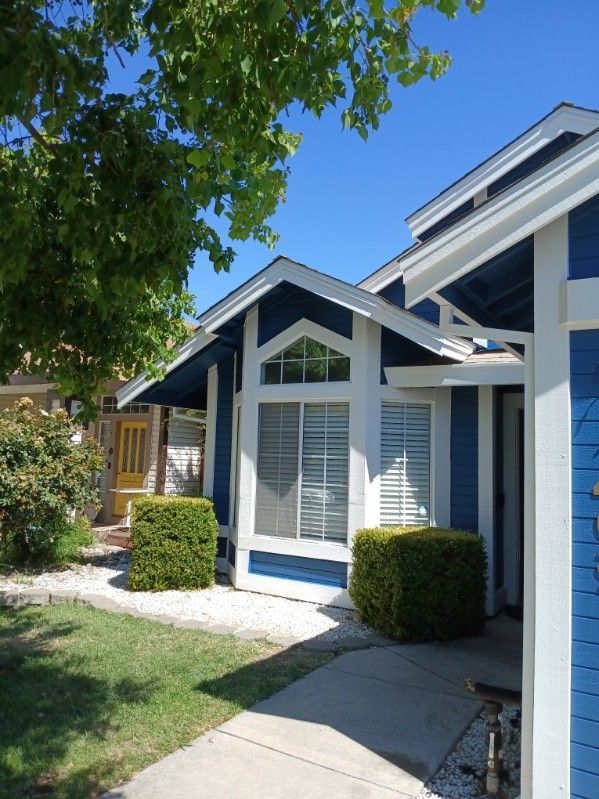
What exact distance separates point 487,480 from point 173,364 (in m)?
4.89

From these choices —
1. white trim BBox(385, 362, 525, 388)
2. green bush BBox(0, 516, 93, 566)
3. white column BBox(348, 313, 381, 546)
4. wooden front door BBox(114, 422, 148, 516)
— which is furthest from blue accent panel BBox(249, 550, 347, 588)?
wooden front door BBox(114, 422, 148, 516)

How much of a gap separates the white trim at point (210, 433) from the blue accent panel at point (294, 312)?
1.80 metres

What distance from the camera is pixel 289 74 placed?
3262 mm

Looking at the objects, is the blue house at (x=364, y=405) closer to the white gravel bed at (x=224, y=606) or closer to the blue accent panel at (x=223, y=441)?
the blue accent panel at (x=223, y=441)

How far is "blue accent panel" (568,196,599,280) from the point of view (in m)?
3.39

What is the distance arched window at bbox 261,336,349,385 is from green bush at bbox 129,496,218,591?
2.23 metres

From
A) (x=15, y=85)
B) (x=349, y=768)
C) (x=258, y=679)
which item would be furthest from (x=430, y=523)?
(x=15, y=85)

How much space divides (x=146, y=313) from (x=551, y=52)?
4.67 m

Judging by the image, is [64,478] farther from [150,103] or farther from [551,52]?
[551,52]

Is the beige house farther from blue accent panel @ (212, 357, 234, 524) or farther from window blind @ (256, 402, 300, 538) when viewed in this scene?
window blind @ (256, 402, 300, 538)

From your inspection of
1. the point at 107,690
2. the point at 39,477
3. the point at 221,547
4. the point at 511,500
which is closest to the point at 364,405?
the point at 511,500

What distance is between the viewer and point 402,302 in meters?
9.04

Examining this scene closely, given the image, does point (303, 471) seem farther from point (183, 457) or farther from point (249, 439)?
point (183, 457)

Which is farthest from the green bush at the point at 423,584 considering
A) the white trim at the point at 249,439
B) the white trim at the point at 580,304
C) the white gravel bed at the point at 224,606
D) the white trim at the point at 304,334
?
the white trim at the point at 580,304
